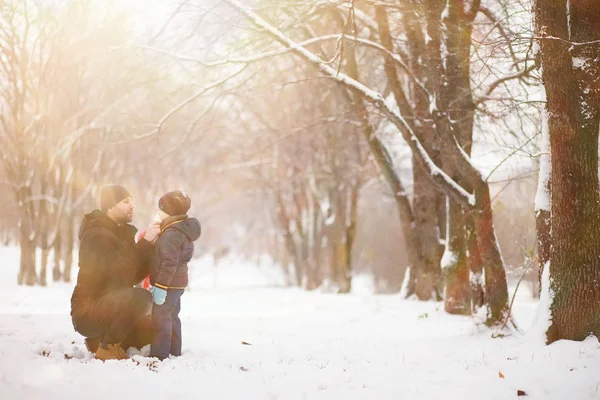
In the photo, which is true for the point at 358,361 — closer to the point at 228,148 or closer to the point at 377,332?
the point at 377,332

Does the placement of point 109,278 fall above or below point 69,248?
below

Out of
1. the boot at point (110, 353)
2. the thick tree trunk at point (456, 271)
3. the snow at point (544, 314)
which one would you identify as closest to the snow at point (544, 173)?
the snow at point (544, 314)

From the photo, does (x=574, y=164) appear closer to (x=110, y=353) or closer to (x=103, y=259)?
(x=103, y=259)

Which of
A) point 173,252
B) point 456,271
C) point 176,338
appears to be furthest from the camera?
point 456,271

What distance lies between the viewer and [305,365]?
5426 mm

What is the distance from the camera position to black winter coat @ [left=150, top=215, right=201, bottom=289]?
533 centimetres

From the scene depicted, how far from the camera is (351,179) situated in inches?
787

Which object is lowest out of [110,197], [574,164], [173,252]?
[173,252]

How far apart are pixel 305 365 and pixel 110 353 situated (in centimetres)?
190

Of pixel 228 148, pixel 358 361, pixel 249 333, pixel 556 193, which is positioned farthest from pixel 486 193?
pixel 228 148

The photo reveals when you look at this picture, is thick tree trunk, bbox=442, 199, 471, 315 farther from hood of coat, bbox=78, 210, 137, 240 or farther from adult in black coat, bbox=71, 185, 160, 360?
hood of coat, bbox=78, 210, 137, 240

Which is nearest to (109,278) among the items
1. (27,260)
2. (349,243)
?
(27,260)

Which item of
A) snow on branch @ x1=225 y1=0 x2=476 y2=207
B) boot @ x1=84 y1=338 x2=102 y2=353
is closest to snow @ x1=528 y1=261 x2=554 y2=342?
snow on branch @ x1=225 y1=0 x2=476 y2=207

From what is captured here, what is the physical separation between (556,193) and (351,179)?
14237 millimetres
